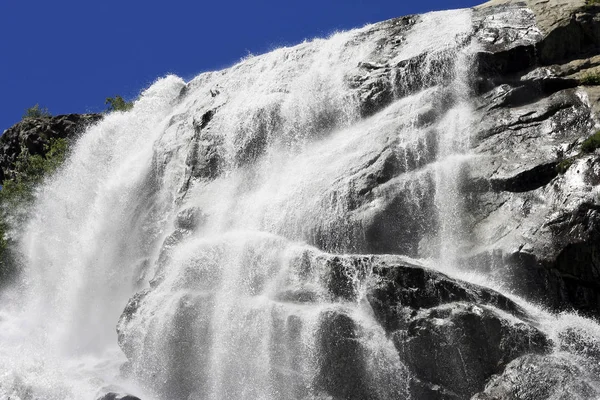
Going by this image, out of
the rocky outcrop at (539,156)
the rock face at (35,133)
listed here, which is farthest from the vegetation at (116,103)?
the rocky outcrop at (539,156)

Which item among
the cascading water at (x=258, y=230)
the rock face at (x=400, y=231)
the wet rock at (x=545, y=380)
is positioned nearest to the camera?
the wet rock at (x=545, y=380)

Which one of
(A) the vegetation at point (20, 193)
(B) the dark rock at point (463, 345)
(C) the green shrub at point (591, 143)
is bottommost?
(B) the dark rock at point (463, 345)

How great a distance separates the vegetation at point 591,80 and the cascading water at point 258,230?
3.69 m

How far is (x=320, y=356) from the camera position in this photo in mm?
17609

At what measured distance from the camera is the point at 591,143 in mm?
19484

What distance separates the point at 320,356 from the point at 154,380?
564cm

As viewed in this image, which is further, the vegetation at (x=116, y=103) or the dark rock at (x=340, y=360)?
the vegetation at (x=116, y=103)

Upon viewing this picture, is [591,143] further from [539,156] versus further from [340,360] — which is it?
[340,360]

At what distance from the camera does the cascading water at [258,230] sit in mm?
18656

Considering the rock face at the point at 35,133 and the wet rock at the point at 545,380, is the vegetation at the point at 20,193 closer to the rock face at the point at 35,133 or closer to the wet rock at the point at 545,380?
the rock face at the point at 35,133

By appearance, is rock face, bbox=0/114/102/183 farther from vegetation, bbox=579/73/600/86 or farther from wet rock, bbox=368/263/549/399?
wet rock, bbox=368/263/549/399

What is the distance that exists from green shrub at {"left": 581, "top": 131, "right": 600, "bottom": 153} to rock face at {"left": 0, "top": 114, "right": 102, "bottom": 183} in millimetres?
30482

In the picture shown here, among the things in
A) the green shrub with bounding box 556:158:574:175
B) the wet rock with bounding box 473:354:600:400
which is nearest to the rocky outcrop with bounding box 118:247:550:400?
the wet rock with bounding box 473:354:600:400

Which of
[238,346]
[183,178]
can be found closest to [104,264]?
[183,178]
